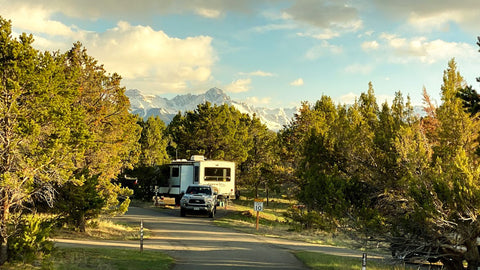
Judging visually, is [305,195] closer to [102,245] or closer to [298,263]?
[298,263]

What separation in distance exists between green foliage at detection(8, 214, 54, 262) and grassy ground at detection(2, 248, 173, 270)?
0.30m

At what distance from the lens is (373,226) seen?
11.9 m

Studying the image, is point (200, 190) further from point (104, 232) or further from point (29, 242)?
point (29, 242)

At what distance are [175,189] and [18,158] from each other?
25331 mm

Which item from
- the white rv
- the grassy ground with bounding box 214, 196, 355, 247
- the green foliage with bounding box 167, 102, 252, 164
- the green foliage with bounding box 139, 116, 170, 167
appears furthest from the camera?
the green foliage with bounding box 139, 116, 170, 167

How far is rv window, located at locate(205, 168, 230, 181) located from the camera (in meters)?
33.2

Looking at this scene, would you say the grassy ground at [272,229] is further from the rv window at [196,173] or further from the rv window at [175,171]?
the rv window at [175,171]

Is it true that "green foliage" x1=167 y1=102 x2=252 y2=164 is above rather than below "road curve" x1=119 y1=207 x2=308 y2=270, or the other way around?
above

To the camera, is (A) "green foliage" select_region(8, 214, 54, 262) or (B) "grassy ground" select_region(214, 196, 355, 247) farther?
(B) "grassy ground" select_region(214, 196, 355, 247)

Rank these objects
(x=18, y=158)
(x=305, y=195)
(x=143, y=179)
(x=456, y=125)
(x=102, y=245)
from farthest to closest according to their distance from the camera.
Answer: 1. (x=143, y=179)
2. (x=102, y=245)
3. (x=305, y=195)
4. (x=456, y=125)
5. (x=18, y=158)

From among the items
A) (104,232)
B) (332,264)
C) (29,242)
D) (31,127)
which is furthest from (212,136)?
(29,242)

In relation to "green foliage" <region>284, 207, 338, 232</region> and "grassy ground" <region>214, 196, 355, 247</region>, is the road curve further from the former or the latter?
"green foliage" <region>284, 207, 338, 232</region>

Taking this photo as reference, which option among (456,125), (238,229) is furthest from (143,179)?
(456,125)

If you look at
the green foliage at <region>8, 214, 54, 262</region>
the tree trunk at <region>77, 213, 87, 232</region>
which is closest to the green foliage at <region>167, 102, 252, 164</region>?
the tree trunk at <region>77, 213, 87, 232</region>
